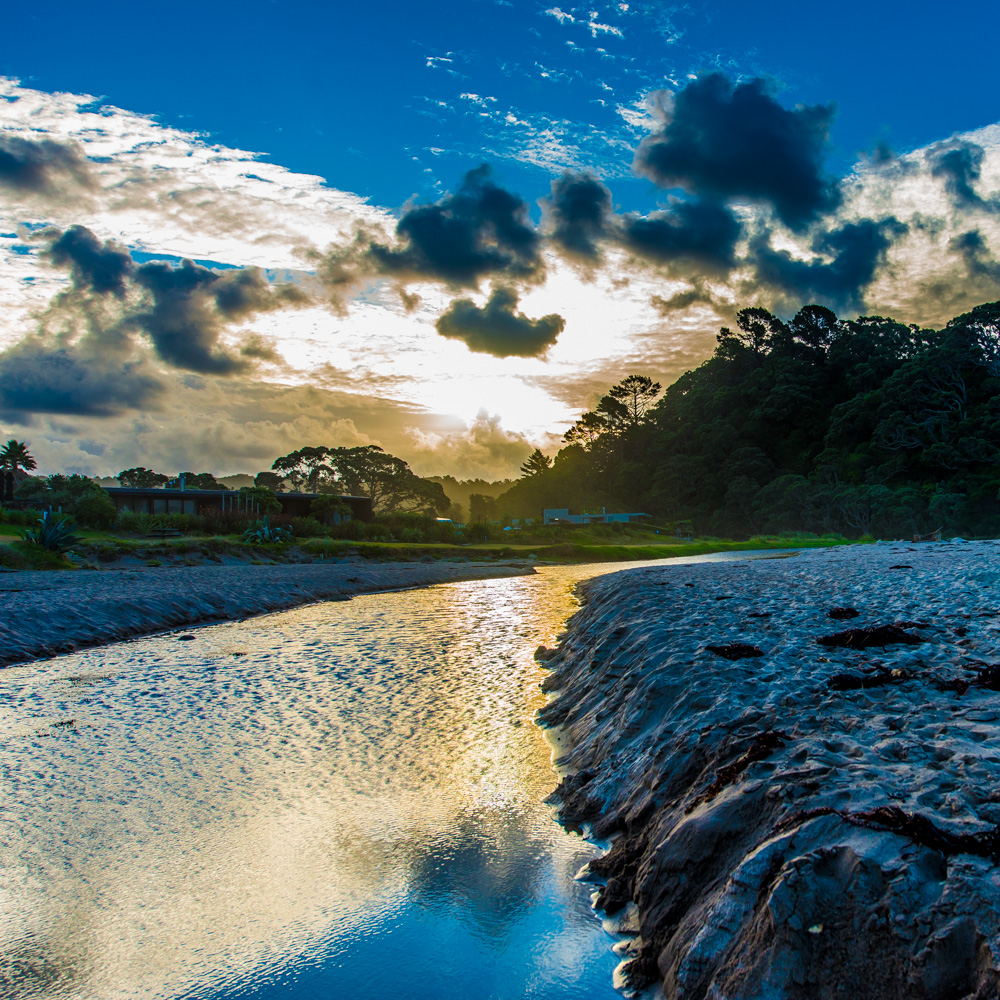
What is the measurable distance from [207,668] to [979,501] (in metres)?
70.5

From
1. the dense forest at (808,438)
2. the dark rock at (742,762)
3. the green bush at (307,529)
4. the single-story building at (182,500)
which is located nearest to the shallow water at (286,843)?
the dark rock at (742,762)

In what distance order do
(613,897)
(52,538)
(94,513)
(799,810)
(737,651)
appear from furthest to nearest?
(94,513) < (52,538) < (737,651) < (613,897) < (799,810)

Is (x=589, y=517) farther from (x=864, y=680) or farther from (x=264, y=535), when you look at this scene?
(x=864, y=680)

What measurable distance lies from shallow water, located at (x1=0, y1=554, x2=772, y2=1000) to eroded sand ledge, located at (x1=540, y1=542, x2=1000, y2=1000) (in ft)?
2.10

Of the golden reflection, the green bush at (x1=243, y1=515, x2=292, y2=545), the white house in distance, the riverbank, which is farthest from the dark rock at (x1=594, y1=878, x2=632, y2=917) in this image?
the white house in distance

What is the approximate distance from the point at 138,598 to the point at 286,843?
629 inches

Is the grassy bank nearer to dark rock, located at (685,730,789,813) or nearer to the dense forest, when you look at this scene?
the dense forest

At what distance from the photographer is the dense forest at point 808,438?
230 feet

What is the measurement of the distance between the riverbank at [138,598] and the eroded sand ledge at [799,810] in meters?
13.2

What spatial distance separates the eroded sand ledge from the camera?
3209 millimetres

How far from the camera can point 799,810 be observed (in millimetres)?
4168

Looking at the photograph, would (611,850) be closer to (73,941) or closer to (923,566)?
(73,941)

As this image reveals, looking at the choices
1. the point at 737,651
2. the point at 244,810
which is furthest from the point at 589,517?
the point at 244,810

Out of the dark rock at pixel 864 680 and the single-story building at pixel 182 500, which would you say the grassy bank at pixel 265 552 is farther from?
the dark rock at pixel 864 680
